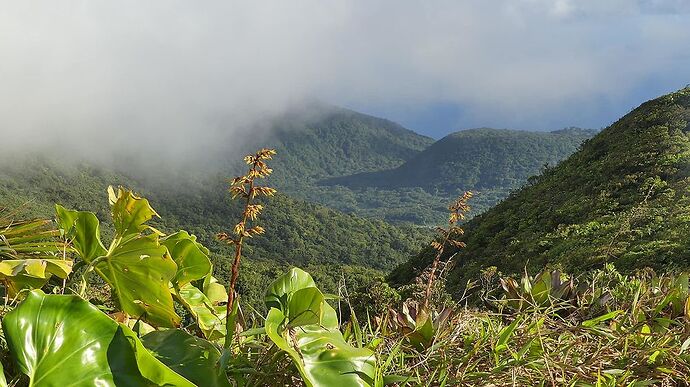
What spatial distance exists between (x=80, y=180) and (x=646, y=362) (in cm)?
14344

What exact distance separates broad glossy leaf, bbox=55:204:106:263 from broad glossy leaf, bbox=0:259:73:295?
0.09 meters

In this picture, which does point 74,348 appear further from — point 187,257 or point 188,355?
point 187,257

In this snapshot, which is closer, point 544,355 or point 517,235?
point 544,355

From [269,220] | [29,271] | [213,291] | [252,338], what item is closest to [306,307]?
[252,338]

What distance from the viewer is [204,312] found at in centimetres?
137

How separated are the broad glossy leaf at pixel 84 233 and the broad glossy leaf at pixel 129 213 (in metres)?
0.04

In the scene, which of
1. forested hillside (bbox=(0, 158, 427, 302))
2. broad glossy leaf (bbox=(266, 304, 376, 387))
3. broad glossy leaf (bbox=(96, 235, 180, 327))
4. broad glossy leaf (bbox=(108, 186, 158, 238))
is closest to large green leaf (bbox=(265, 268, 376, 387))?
broad glossy leaf (bbox=(266, 304, 376, 387))

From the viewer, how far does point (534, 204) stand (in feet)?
71.4

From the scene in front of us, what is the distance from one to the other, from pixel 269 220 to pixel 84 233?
108 metres

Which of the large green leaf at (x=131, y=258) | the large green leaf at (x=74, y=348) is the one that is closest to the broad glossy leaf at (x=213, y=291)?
the large green leaf at (x=131, y=258)

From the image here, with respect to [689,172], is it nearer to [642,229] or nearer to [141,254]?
[642,229]

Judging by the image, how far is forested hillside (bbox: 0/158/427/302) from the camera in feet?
323

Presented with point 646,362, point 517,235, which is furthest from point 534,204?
point 646,362

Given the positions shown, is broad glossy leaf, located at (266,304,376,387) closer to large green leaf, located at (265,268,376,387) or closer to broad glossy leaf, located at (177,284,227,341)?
large green leaf, located at (265,268,376,387)
